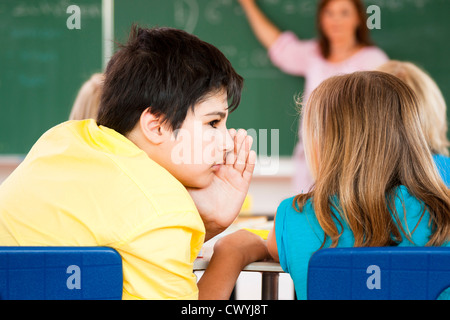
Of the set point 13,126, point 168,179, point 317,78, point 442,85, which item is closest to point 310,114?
point 168,179

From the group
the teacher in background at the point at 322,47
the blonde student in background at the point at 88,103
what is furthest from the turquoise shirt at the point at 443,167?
the teacher in background at the point at 322,47

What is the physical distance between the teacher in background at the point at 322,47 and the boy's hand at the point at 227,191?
2.20 metres

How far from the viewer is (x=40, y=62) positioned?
4172 mm

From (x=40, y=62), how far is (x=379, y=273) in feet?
11.9

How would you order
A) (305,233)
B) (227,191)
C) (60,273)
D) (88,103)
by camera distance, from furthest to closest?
(88,103)
(227,191)
(305,233)
(60,273)

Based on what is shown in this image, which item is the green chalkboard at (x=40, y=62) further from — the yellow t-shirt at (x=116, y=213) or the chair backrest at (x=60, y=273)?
the chair backrest at (x=60, y=273)

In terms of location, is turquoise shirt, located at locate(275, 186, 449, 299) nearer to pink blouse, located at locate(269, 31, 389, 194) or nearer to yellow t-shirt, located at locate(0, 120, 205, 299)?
yellow t-shirt, located at locate(0, 120, 205, 299)

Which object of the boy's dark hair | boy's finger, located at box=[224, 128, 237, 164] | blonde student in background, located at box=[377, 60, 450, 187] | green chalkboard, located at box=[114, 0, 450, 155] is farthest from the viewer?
green chalkboard, located at box=[114, 0, 450, 155]

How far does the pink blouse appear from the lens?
3900mm

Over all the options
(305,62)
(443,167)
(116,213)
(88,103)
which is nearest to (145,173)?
(116,213)

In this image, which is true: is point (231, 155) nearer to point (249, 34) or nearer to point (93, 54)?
point (249, 34)

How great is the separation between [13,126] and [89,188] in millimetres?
3326

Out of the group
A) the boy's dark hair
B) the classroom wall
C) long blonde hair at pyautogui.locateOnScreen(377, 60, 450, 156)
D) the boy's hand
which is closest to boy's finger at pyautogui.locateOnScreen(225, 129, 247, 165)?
the boy's hand
